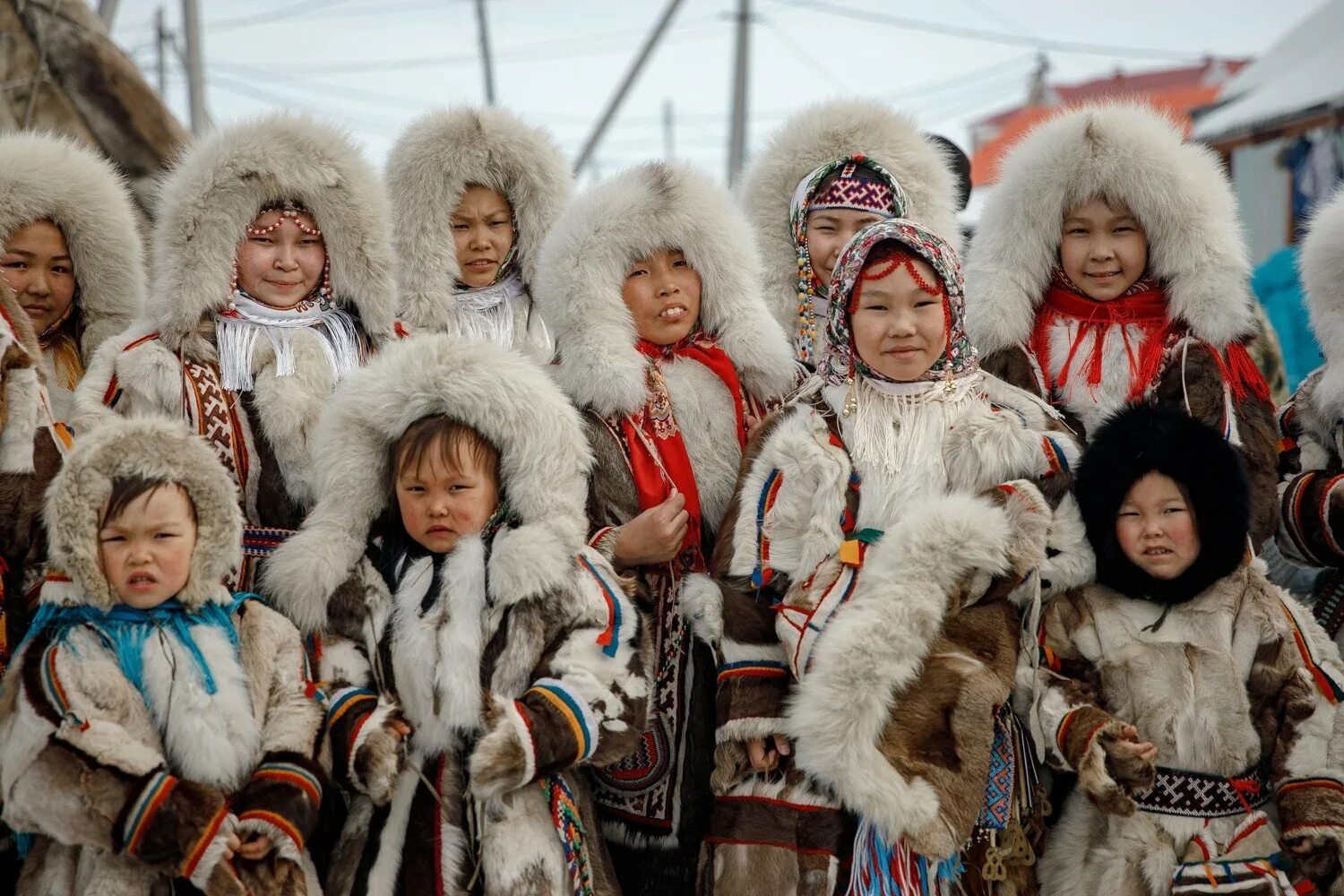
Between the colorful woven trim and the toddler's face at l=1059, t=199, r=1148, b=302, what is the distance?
201 cm

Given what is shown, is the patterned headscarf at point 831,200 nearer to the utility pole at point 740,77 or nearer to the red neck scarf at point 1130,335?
the red neck scarf at point 1130,335

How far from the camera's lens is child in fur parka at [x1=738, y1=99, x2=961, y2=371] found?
379 cm

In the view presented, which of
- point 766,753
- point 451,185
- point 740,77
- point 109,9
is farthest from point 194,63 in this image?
point 766,753

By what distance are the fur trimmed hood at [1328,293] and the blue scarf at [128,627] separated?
9.39ft

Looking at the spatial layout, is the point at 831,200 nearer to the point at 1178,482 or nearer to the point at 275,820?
the point at 1178,482

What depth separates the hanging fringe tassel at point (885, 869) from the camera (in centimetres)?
267

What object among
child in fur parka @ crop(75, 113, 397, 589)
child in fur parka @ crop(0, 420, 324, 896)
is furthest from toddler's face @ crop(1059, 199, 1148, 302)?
child in fur parka @ crop(0, 420, 324, 896)

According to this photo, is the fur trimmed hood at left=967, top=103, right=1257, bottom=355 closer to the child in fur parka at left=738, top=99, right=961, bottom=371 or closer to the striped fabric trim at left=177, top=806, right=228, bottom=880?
the child in fur parka at left=738, top=99, right=961, bottom=371

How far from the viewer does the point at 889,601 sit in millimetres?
2682

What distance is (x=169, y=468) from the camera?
2590 mm

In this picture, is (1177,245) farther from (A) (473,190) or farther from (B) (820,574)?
(A) (473,190)

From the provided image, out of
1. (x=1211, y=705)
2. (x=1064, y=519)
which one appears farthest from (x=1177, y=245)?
(x=1211, y=705)

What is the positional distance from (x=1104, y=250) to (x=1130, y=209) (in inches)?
5.6

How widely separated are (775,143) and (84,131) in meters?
4.26
